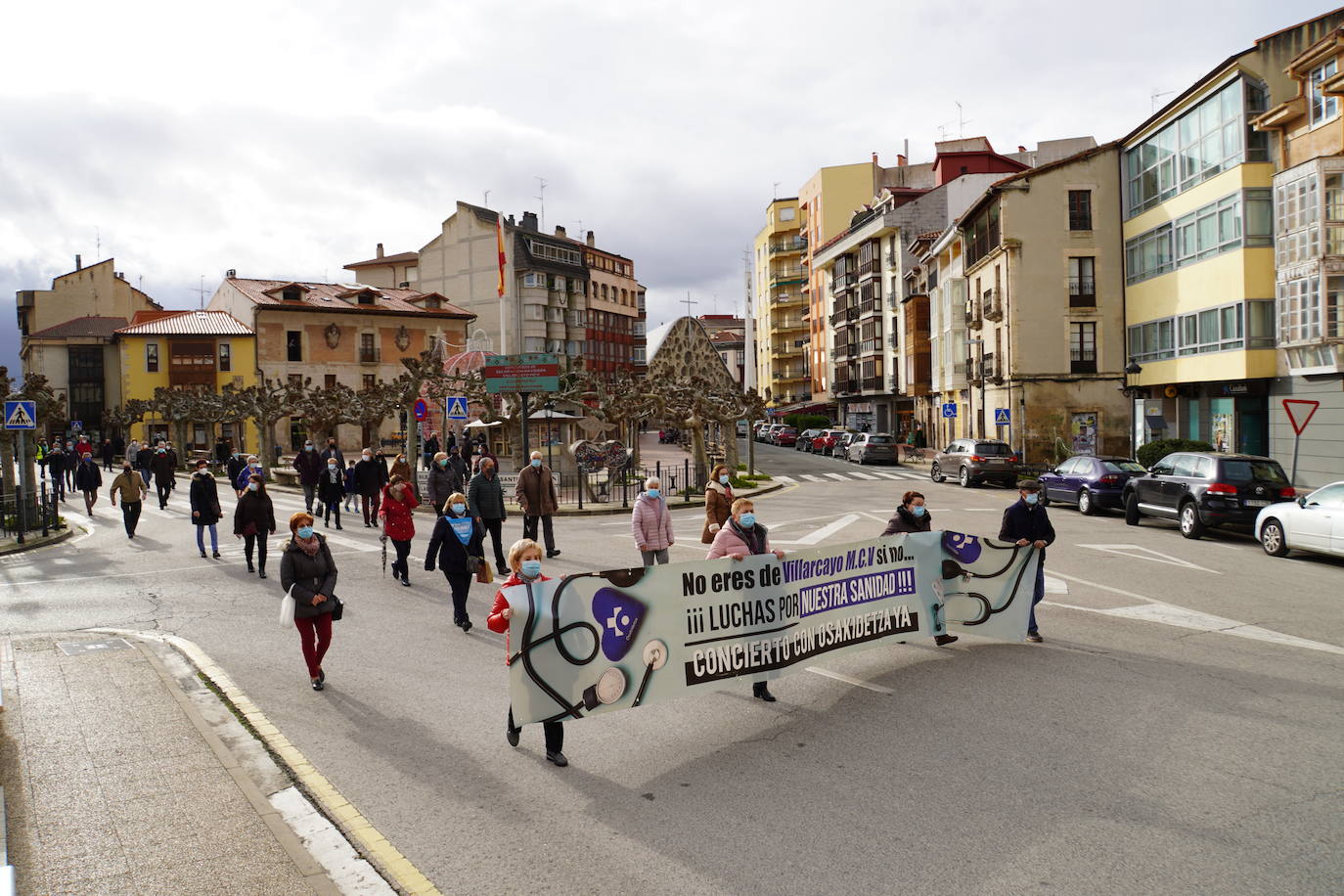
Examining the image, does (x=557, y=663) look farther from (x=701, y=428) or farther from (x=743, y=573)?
(x=701, y=428)

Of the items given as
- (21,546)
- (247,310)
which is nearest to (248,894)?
(21,546)

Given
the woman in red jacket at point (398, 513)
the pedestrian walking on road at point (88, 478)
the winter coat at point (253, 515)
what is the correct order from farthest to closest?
1. the pedestrian walking on road at point (88, 478)
2. the winter coat at point (253, 515)
3. the woman in red jacket at point (398, 513)

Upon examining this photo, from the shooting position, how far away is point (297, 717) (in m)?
7.54

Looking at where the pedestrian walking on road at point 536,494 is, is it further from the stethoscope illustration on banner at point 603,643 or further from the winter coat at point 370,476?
the stethoscope illustration on banner at point 603,643

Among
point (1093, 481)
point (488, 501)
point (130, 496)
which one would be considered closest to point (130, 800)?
point (488, 501)

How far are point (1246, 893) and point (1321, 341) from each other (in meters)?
25.4

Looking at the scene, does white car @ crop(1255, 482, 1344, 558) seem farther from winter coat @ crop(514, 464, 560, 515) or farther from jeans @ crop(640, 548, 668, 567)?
winter coat @ crop(514, 464, 560, 515)

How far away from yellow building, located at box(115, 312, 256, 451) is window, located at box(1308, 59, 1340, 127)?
56.0 metres

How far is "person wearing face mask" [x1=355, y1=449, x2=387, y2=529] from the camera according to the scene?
21.4 metres

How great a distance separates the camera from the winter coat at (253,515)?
47.0ft

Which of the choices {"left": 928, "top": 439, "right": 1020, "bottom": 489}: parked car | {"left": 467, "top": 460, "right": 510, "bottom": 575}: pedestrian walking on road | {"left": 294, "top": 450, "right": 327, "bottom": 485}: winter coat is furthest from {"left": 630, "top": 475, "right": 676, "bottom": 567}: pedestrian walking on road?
{"left": 928, "top": 439, "right": 1020, "bottom": 489}: parked car

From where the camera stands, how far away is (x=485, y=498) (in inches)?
563

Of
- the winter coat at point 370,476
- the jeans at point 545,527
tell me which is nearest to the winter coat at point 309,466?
the winter coat at point 370,476

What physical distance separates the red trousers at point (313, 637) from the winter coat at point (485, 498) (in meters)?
5.66
